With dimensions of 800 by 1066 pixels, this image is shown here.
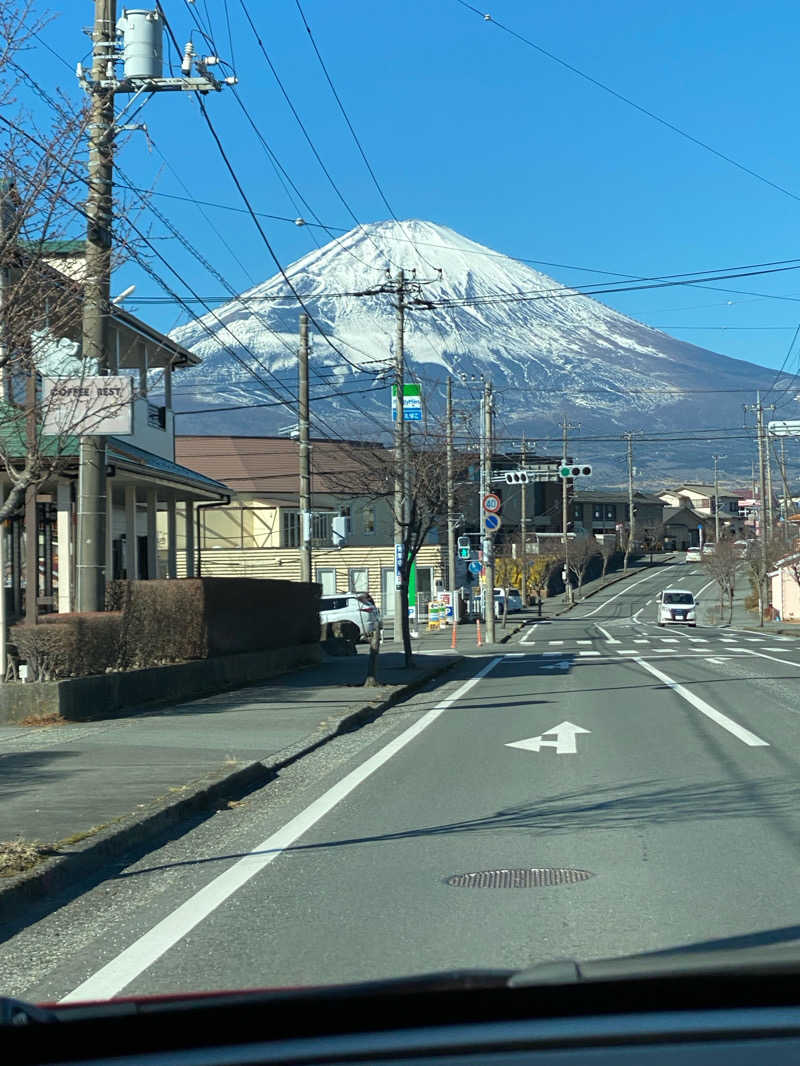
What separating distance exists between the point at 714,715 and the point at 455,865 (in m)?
9.26

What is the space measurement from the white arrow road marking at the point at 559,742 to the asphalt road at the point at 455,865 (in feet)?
0.24

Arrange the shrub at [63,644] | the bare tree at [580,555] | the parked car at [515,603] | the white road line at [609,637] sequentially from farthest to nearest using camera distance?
the bare tree at [580,555], the parked car at [515,603], the white road line at [609,637], the shrub at [63,644]

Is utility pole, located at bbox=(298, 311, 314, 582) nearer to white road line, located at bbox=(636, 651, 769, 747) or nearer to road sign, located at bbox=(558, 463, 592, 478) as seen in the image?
white road line, located at bbox=(636, 651, 769, 747)

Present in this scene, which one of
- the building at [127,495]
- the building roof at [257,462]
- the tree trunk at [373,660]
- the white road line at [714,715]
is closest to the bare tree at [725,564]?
the building roof at [257,462]

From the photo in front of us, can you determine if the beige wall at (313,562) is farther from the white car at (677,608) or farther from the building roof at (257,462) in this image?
the white car at (677,608)

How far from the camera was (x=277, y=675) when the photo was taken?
25891 mm

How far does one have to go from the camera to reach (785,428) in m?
51.6

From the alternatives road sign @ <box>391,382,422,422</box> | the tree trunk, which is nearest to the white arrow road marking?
the tree trunk

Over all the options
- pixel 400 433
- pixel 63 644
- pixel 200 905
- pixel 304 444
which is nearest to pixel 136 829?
pixel 200 905

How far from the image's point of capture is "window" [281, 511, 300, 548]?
215 ft

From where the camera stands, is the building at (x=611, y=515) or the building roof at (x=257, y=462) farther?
the building at (x=611, y=515)

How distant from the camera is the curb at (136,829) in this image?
700 centimetres

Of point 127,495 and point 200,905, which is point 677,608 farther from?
point 200,905

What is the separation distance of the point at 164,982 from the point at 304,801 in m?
5.08
